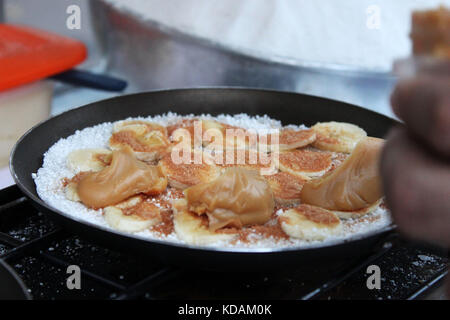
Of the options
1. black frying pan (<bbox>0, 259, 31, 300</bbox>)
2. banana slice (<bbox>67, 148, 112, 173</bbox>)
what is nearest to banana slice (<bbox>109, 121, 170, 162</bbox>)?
banana slice (<bbox>67, 148, 112, 173</bbox>)

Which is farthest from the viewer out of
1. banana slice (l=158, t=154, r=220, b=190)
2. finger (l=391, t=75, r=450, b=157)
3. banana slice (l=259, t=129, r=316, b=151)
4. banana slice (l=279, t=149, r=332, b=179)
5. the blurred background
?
the blurred background

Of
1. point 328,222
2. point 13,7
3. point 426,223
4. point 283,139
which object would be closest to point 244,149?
point 283,139

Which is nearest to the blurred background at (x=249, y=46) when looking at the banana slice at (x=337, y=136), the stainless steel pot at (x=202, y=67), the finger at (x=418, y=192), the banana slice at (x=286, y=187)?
the stainless steel pot at (x=202, y=67)

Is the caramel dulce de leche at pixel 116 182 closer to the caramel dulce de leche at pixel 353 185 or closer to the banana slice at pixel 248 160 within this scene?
the banana slice at pixel 248 160

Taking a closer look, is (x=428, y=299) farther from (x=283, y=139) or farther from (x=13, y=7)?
(x=13, y=7)

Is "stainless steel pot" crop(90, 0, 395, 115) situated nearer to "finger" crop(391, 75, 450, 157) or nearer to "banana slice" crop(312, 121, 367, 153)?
"banana slice" crop(312, 121, 367, 153)

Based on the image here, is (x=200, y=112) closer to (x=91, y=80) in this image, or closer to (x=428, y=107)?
(x=91, y=80)

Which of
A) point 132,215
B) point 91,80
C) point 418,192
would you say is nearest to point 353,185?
point 132,215
